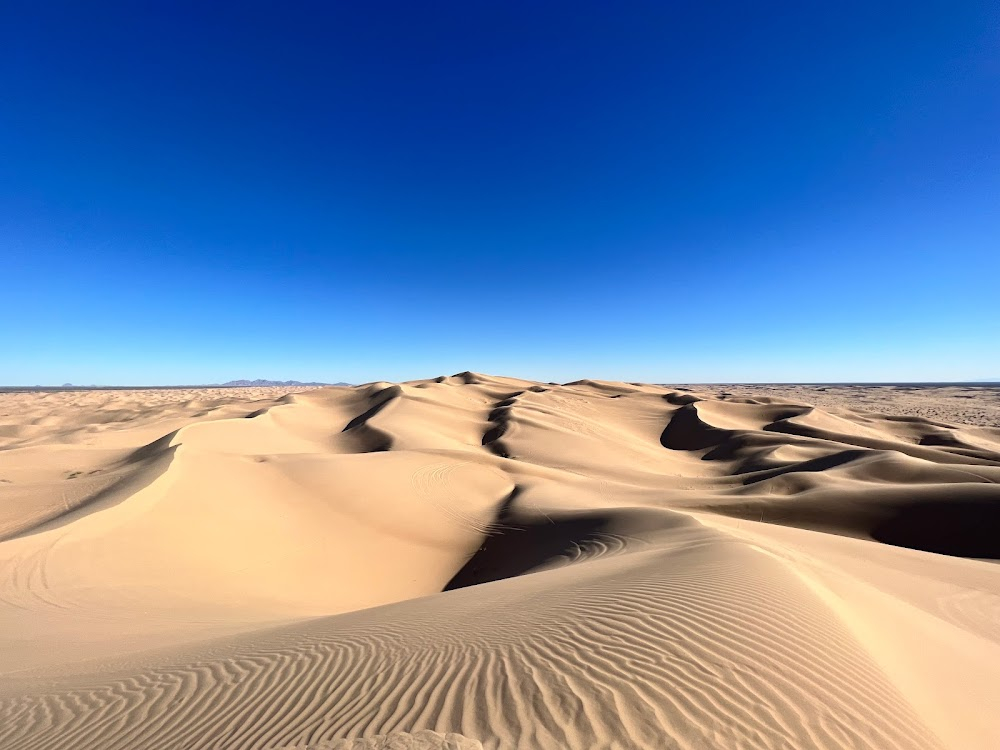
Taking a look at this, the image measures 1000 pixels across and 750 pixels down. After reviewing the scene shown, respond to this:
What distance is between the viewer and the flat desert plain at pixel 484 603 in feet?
11.1

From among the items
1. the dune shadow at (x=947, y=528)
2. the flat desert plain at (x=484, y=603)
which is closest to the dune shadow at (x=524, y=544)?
the flat desert plain at (x=484, y=603)

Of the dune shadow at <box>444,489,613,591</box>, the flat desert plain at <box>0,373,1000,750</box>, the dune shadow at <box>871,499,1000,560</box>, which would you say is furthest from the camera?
the dune shadow at <box>871,499,1000,560</box>

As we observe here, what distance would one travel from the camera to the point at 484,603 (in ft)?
19.5

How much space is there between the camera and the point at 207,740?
3.42m

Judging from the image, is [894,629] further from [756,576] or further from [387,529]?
[387,529]

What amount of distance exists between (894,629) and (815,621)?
1835 mm

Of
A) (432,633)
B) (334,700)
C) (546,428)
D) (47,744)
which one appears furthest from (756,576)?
(546,428)

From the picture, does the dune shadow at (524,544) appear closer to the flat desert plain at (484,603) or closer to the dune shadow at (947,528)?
the flat desert plain at (484,603)

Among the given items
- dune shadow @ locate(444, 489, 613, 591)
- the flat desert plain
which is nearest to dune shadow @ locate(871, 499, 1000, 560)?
the flat desert plain

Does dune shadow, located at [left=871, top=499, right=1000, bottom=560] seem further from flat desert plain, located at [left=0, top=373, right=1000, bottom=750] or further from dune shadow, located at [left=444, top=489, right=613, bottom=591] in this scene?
dune shadow, located at [left=444, top=489, right=613, bottom=591]

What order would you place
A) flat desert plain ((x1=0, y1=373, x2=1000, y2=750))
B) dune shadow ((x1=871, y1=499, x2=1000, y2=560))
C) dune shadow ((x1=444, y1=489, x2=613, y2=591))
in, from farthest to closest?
dune shadow ((x1=871, y1=499, x2=1000, y2=560)) < dune shadow ((x1=444, y1=489, x2=613, y2=591)) < flat desert plain ((x1=0, y1=373, x2=1000, y2=750))

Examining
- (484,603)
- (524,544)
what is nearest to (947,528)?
(524,544)

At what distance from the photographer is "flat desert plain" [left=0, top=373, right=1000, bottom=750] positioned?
3.39m

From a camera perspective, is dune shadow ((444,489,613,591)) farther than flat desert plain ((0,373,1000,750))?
Yes
